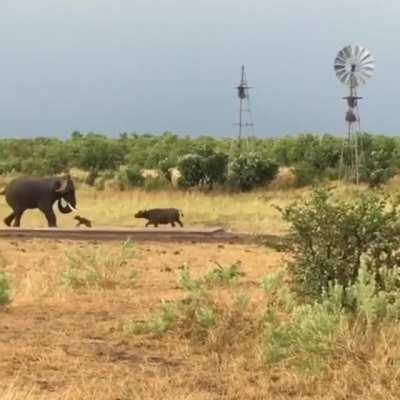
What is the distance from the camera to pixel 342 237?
8.02 meters

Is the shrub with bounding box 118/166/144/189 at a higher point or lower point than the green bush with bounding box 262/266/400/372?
lower

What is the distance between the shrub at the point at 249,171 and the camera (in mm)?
40344

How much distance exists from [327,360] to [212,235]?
1263 centimetres

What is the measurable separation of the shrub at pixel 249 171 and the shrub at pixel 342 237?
3214 centimetres

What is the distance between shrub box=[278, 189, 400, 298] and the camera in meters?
7.94

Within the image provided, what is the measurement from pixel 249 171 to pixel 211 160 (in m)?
1.88

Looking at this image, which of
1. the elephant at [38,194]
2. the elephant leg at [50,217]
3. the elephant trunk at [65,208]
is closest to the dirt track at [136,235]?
the elephant leg at [50,217]

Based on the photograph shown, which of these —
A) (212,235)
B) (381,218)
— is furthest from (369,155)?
(381,218)

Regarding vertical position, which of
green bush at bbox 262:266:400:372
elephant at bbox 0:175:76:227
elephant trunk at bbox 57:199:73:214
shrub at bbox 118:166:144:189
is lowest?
shrub at bbox 118:166:144:189

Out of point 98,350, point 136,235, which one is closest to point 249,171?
point 136,235

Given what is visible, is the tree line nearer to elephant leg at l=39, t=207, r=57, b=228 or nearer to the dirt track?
elephant leg at l=39, t=207, r=57, b=228

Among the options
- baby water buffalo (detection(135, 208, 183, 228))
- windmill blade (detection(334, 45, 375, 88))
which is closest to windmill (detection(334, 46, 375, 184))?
windmill blade (detection(334, 45, 375, 88))

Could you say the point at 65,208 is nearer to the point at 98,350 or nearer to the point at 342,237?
the point at 342,237

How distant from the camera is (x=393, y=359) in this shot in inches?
240
